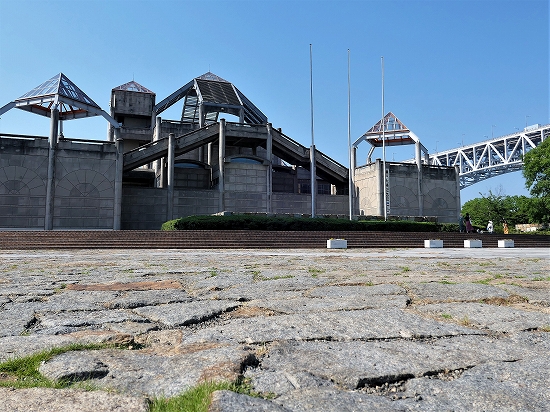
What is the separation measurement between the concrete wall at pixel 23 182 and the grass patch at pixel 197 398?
99.7 ft

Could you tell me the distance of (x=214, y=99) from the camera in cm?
4256

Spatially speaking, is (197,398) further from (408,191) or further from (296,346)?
(408,191)

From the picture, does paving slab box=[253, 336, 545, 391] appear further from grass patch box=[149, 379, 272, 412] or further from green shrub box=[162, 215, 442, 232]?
green shrub box=[162, 215, 442, 232]

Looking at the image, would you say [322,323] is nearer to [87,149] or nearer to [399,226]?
[399,226]

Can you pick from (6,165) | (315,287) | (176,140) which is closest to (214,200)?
(176,140)

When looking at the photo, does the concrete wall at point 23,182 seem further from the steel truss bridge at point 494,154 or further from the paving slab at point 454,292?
the steel truss bridge at point 494,154

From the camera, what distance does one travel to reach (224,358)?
1997 mm

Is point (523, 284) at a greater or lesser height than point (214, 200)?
lesser

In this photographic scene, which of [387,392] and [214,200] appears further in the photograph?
[214,200]

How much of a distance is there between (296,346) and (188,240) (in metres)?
16.8

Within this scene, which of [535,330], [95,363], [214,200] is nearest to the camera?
[95,363]

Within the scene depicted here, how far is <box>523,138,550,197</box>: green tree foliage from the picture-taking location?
41.8 meters

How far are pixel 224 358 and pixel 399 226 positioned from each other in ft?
80.4

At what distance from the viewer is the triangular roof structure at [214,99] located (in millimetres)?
42375
